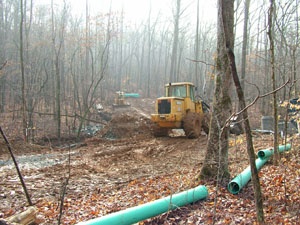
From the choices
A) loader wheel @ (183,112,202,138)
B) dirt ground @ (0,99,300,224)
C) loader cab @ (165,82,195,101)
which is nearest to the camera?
dirt ground @ (0,99,300,224)

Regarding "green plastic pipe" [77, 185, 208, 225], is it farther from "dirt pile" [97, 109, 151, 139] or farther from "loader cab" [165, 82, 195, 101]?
"dirt pile" [97, 109, 151, 139]

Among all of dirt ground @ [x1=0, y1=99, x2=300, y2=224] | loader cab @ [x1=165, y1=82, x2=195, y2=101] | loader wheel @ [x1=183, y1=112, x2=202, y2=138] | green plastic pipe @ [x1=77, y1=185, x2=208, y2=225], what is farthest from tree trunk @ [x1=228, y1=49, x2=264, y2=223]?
loader cab @ [x1=165, y1=82, x2=195, y2=101]

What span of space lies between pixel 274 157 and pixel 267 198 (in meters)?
1.87

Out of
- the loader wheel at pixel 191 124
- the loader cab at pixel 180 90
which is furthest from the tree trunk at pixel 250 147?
the loader cab at pixel 180 90

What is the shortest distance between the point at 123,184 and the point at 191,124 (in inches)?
261

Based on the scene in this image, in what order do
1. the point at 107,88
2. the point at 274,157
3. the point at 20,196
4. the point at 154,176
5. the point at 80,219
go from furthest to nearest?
1. the point at 107,88
2. the point at 154,176
3. the point at 274,157
4. the point at 20,196
5. the point at 80,219

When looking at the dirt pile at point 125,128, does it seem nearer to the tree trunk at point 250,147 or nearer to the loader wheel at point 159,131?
the loader wheel at point 159,131

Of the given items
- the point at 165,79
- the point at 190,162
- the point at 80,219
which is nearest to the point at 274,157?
the point at 190,162

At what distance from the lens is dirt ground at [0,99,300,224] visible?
14.6ft

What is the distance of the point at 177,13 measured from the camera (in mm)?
30109

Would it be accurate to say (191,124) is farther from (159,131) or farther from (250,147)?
(250,147)

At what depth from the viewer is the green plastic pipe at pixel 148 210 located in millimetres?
3660

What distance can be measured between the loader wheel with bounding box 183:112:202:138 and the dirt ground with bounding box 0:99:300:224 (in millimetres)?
569

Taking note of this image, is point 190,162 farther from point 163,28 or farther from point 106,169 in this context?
point 163,28
